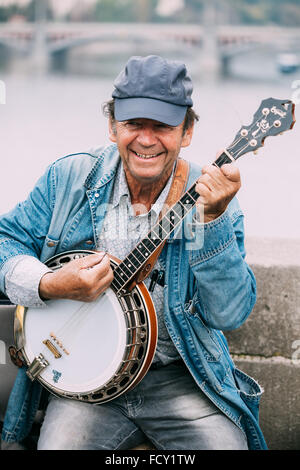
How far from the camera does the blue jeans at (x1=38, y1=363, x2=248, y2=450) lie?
2.10m

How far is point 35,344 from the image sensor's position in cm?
224

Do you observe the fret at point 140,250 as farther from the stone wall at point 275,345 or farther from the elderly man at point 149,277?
the stone wall at point 275,345

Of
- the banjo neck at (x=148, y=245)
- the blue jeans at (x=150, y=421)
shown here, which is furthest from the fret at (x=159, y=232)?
the blue jeans at (x=150, y=421)

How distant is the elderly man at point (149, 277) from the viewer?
6.81 ft

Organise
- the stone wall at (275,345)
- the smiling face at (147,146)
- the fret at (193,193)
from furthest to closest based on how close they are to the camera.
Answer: the stone wall at (275,345) → the smiling face at (147,146) → the fret at (193,193)

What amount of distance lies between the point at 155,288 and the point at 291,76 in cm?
3429

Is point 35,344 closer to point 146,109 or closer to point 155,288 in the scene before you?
point 155,288

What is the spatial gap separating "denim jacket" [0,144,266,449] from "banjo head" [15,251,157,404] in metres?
0.11

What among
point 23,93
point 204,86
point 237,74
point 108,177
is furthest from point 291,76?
point 108,177

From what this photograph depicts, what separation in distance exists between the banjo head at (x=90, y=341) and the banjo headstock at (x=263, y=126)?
1.73 ft

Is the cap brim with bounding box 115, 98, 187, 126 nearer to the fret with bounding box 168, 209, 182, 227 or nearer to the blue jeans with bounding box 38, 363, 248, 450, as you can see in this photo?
the fret with bounding box 168, 209, 182, 227

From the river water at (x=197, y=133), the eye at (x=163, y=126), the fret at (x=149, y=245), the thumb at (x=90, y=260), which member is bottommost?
the river water at (x=197, y=133)

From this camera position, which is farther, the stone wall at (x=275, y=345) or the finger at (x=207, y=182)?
the stone wall at (x=275, y=345)

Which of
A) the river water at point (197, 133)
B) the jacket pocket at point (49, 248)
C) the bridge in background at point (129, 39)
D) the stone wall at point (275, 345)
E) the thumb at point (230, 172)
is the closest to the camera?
the thumb at point (230, 172)
